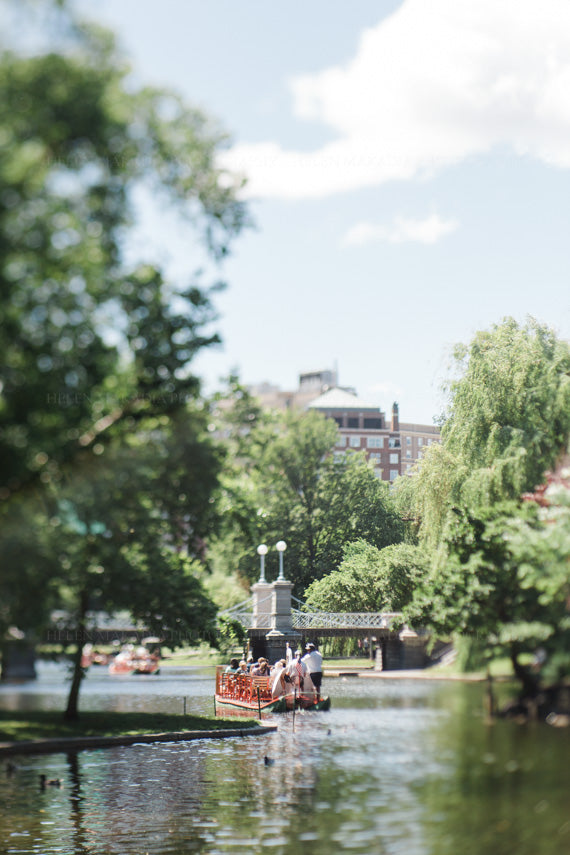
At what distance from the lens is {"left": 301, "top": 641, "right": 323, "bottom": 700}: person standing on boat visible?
955 cm

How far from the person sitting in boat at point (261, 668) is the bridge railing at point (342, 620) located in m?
0.47

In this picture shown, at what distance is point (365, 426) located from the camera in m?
9.69

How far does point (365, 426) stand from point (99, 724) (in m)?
3.70

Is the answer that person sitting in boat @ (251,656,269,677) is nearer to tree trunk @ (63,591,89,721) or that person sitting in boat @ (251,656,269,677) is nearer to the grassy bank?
the grassy bank

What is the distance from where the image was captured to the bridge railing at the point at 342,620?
9.20m

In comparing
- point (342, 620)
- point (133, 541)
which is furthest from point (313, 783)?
point (133, 541)

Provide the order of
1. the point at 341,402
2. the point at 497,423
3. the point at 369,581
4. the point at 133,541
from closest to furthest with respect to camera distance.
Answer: the point at 133,541 → the point at 497,423 → the point at 369,581 → the point at 341,402

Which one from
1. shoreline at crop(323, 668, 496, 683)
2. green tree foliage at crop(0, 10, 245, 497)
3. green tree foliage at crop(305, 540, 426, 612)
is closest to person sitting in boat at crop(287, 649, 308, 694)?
shoreline at crop(323, 668, 496, 683)

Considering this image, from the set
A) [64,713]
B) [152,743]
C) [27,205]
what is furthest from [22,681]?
[27,205]

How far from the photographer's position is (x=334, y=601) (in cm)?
955

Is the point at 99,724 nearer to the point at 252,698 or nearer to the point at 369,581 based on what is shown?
the point at 252,698

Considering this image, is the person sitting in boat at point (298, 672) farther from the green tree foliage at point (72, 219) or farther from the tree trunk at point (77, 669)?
the green tree foliage at point (72, 219)

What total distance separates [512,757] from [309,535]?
3146 mm

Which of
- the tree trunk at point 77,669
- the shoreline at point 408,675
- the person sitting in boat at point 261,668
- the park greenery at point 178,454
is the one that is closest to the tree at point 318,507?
the park greenery at point 178,454
